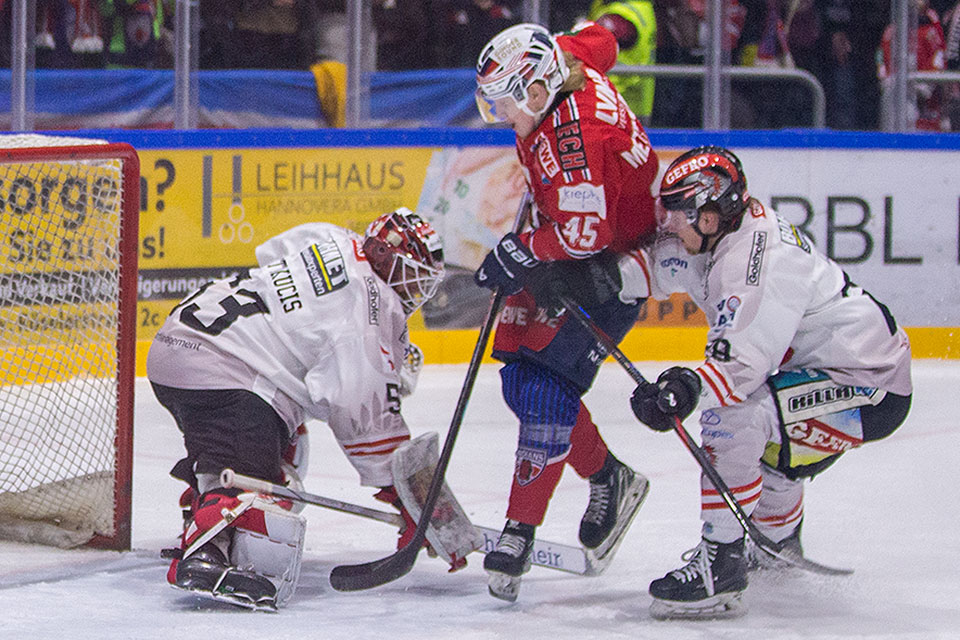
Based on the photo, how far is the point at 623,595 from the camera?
3.02m

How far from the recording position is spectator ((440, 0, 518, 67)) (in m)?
5.98

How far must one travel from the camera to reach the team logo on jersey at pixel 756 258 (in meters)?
2.73

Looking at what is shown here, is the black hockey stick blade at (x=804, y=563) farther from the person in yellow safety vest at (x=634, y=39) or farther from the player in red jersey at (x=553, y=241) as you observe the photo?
the person in yellow safety vest at (x=634, y=39)

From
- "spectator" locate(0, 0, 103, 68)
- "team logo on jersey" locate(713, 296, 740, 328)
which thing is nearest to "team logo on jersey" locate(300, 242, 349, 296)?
"team logo on jersey" locate(713, 296, 740, 328)

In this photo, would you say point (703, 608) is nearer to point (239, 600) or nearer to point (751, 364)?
point (751, 364)

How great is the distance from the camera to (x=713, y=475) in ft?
9.09

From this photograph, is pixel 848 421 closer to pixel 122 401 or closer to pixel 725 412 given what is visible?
pixel 725 412

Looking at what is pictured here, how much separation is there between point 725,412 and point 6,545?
160cm

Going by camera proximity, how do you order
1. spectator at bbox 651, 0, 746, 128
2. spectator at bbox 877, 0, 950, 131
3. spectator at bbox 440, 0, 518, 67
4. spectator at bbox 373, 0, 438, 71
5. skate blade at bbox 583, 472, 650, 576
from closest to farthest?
skate blade at bbox 583, 472, 650, 576 → spectator at bbox 373, 0, 438, 71 → spectator at bbox 440, 0, 518, 67 → spectator at bbox 651, 0, 746, 128 → spectator at bbox 877, 0, 950, 131

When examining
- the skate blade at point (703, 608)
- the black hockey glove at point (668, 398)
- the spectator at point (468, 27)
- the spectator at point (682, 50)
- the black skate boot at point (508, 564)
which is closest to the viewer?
the black hockey glove at point (668, 398)

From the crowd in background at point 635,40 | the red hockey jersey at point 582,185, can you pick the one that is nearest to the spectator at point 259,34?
the crowd in background at point 635,40

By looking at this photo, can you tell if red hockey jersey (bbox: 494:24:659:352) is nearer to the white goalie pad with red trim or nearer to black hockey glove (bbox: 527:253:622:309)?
black hockey glove (bbox: 527:253:622:309)

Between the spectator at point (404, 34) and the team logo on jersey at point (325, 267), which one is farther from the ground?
the spectator at point (404, 34)

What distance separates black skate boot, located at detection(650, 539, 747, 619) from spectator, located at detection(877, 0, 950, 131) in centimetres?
392
